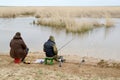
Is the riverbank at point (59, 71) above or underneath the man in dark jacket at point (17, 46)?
underneath

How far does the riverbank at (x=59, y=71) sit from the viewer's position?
26.3 ft

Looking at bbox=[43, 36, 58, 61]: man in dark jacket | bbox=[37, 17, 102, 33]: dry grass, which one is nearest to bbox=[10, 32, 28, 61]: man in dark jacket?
bbox=[43, 36, 58, 61]: man in dark jacket

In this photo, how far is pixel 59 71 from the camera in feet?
29.3

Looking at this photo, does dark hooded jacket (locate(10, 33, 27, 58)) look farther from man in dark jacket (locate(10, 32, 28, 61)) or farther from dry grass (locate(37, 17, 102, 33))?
dry grass (locate(37, 17, 102, 33))

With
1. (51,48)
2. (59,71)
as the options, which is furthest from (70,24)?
(59,71)

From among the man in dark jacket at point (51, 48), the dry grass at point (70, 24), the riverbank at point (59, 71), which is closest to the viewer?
the riverbank at point (59, 71)

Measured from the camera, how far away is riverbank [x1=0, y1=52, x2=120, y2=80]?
315 inches

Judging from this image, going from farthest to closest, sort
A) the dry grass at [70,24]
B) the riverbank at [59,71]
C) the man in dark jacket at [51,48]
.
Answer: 1. the dry grass at [70,24]
2. the man in dark jacket at [51,48]
3. the riverbank at [59,71]

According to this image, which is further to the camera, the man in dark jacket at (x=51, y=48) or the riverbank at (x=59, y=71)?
the man in dark jacket at (x=51, y=48)

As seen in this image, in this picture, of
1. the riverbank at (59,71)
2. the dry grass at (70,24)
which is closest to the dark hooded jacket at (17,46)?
the riverbank at (59,71)

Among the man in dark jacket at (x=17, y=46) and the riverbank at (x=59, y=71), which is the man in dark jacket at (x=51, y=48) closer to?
the riverbank at (x=59, y=71)

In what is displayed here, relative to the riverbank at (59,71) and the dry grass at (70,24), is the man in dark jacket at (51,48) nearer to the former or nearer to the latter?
the riverbank at (59,71)

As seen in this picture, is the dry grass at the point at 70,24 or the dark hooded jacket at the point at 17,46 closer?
the dark hooded jacket at the point at 17,46

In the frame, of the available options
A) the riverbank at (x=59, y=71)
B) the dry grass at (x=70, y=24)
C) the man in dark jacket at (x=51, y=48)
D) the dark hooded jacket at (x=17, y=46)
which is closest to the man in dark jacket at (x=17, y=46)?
the dark hooded jacket at (x=17, y=46)
